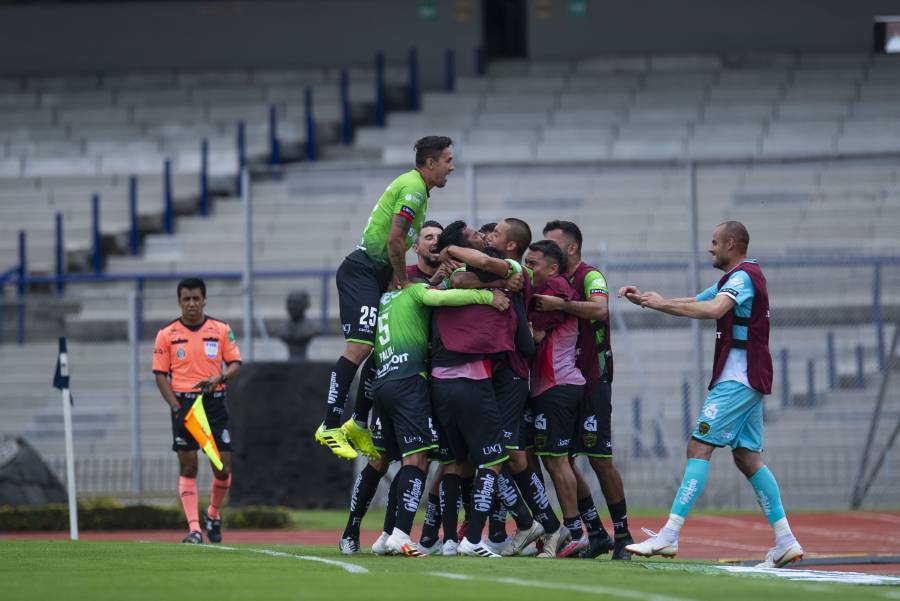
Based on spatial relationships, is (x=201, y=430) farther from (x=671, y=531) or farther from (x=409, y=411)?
(x=671, y=531)

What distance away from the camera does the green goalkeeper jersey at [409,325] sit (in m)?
11.0

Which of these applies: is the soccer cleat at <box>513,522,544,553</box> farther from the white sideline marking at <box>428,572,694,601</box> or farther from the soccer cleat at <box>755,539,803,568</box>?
the white sideline marking at <box>428,572,694,601</box>

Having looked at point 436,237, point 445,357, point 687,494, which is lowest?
point 687,494

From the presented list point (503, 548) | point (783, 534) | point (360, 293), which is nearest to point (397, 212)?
point (360, 293)

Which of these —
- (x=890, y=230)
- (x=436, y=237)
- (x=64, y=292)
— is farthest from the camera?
(x=64, y=292)

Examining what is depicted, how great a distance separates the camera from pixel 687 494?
11.1m

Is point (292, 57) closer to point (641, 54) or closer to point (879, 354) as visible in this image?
point (641, 54)

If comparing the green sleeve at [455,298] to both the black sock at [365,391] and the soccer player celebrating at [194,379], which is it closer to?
the black sock at [365,391]

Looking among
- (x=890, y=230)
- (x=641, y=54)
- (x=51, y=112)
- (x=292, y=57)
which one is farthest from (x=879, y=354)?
(x=51, y=112)

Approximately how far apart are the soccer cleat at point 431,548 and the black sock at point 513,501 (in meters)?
0.58

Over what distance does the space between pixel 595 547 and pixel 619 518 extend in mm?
277

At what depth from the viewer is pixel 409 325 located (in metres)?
11.1

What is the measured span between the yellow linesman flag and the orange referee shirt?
0.96ft

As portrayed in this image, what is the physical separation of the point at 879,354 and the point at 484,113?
33.5 ft
